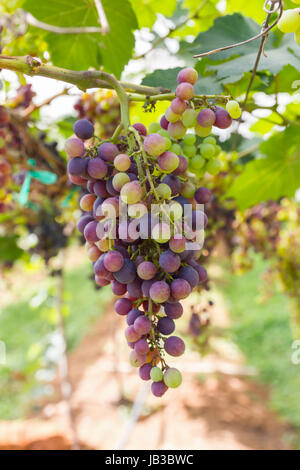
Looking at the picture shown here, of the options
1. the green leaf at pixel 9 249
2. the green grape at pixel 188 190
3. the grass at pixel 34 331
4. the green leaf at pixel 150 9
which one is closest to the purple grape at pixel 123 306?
the green grape at pixel 188 190

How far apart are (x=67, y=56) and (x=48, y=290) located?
6.41 ft

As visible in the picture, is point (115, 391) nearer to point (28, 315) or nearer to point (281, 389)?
point (281, 389)

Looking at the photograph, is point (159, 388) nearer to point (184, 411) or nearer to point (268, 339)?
point (184, 411)

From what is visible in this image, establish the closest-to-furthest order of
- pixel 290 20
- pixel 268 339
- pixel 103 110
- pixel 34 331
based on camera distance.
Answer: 1. pixel 290 20
2. pixel 103 110
3. pixel 268 339
4. pixel 34 331

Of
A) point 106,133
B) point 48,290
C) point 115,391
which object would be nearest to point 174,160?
point 106,133

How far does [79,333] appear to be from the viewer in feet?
20.7

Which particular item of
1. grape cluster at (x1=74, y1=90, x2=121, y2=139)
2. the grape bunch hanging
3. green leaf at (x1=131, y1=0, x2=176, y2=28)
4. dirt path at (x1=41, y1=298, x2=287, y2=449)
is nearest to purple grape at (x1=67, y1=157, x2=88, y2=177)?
the grape bunch hanging

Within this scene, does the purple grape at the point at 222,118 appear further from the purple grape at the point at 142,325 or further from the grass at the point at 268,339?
the grass at the point at 268,339

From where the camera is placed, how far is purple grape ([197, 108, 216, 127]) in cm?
59

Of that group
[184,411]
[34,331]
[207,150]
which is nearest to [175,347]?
[207,150]

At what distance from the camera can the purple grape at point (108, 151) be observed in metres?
0.58

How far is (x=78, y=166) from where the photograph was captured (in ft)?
1.91

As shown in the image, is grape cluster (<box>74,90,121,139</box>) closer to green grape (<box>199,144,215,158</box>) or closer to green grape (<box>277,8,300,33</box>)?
green grape (<box>199,144,215,158</box>)

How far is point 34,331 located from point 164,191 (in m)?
6.30
